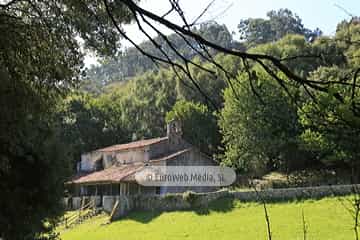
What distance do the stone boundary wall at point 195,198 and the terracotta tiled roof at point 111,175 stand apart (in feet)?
8.57

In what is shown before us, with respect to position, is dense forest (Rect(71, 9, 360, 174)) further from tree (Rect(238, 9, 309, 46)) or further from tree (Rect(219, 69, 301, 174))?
tree (Rect(238, 9, 309, 46))

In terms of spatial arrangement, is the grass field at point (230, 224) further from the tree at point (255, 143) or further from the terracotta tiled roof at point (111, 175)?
the tree at point (255, 143)

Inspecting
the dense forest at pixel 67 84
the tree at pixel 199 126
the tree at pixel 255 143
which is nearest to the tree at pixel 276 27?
the tree at pixel 199 126

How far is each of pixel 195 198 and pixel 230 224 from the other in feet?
20.5

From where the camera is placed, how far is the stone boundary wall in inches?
1096

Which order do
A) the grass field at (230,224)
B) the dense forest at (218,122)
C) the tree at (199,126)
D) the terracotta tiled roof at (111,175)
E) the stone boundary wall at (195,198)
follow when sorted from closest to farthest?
the grass field at (230,224)
the stone boundary wall at (195,198)
the dense forest at (218,122)
the terracotta tiled roof at (111,175)
the tree at (199,126)

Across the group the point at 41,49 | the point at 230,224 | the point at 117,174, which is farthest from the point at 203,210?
the point at 41,49

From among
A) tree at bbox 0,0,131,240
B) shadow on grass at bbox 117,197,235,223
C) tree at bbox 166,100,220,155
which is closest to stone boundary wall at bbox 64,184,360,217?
shadow on grass at bbox 117,197,235,223

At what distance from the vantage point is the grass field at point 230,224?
21.3 meters

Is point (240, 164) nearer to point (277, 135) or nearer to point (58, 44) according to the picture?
point (277, 135)

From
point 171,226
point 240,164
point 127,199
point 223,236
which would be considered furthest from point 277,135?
point 223,236

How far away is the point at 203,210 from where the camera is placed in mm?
29656

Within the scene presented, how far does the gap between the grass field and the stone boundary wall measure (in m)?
0.68

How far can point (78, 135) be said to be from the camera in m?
51.7
